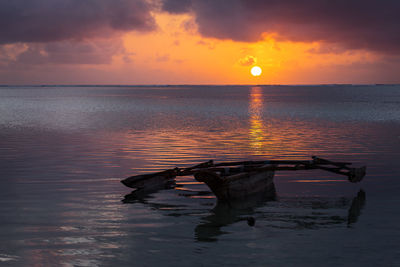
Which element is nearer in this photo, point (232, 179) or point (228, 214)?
point (228, 214)

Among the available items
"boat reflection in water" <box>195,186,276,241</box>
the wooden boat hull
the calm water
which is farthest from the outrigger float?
the calm water

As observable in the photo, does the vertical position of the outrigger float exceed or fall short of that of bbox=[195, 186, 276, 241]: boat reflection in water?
it exceeds it

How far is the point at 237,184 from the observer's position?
14336 mm

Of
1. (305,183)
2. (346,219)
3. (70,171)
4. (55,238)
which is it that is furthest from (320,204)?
(70,171)

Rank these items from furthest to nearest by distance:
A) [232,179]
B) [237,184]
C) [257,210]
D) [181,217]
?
[237,184] < [232,179] < [257,210] < [181,217]

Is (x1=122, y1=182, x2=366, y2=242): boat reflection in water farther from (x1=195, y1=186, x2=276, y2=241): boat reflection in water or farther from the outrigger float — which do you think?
the outrigger float

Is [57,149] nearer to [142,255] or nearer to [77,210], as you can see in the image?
[77,210]

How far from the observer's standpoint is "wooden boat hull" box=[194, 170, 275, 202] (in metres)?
13.5

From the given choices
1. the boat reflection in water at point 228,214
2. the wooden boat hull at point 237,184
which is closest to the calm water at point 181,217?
the boat reflection in water at point 228,214

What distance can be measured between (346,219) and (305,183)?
4.24 m

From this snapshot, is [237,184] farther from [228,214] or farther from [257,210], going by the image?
[228,214]

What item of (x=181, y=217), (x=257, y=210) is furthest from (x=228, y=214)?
(x=181, y=217)

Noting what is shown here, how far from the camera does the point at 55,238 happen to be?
34.4ft

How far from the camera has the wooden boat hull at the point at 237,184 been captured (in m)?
13.5
